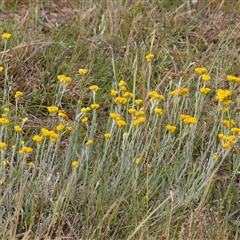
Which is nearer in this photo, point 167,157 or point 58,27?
point 167,157

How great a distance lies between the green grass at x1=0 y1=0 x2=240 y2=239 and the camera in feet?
8.16

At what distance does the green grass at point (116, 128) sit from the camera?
8.16 feet

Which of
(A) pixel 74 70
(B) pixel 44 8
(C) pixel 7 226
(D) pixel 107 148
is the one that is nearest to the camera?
(C) pixel 7 226

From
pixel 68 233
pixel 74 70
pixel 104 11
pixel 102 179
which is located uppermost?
pixel 104 11

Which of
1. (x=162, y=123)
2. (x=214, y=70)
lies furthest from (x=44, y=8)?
(x=162, y=123)

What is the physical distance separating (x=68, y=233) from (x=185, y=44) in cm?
177

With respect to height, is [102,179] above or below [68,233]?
above

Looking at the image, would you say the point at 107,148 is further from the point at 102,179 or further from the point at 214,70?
the point at 214,70

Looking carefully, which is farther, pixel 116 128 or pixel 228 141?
pixel 116 128

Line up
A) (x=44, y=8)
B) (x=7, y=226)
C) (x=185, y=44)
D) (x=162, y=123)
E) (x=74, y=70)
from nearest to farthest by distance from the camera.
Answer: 1. (x=7, y=226)
2. (x=162, y=123)
3. (x=74, y=70)
4. (x=185, y=44)
5. (x=44, y=8)

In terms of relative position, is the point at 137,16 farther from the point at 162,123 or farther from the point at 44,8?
the point at 162,123

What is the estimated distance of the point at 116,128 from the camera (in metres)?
2.90

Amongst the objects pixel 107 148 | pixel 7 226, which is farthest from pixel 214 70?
pixel 7 226

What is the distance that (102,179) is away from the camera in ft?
8.75
